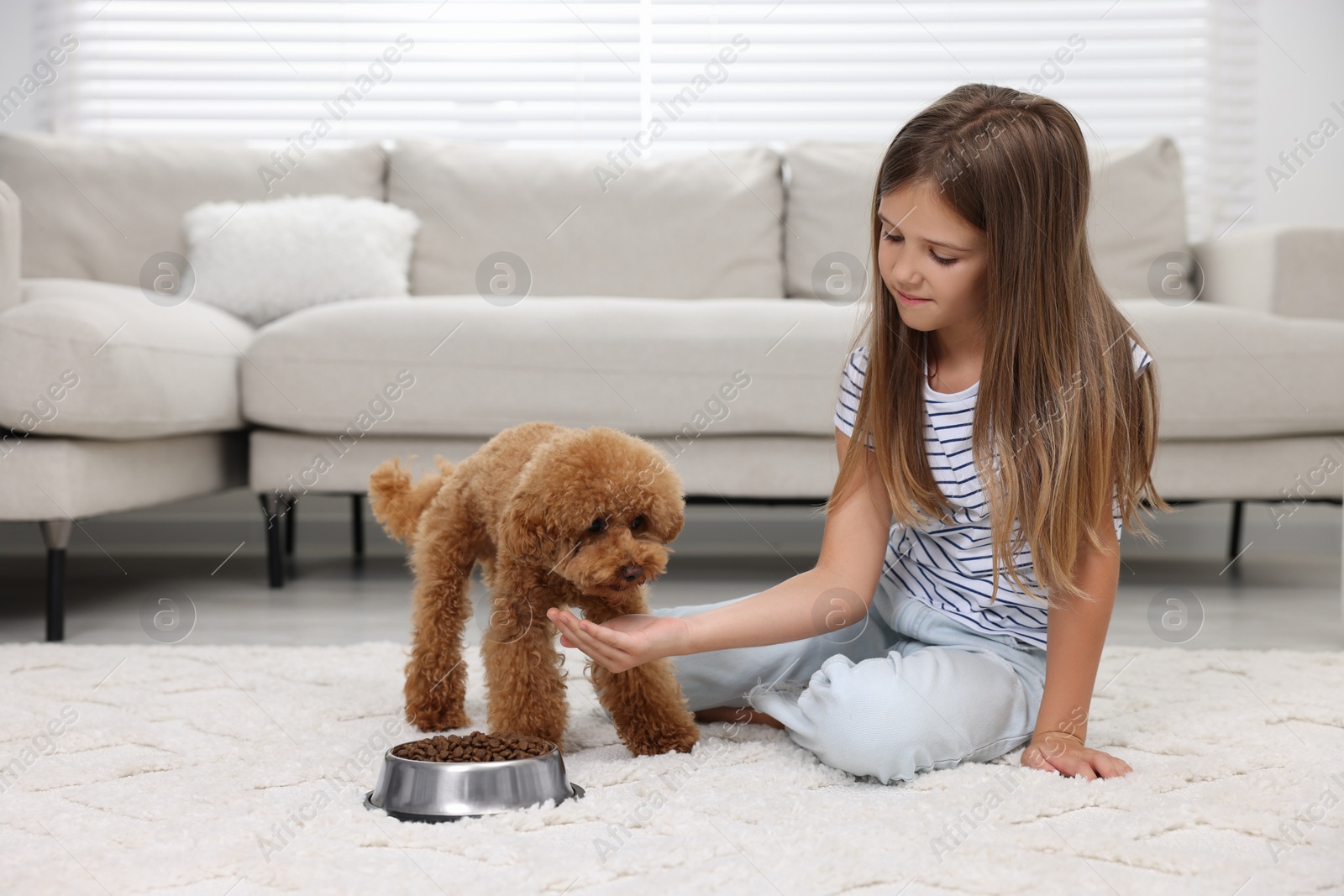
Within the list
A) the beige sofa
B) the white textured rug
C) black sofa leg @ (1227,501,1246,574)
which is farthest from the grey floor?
the white textured rug

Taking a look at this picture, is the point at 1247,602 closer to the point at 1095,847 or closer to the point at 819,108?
the point at 1095,847

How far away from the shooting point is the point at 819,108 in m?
3.58

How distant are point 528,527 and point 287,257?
185 cm

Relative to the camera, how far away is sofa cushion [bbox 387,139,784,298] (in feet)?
9.35

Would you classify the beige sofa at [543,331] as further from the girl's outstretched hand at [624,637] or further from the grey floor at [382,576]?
the girl's outstretched hand at [624,637]

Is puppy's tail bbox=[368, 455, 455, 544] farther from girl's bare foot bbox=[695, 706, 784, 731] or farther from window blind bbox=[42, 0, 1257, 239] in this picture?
window blind bbox=[42, 0, 1257, 239]

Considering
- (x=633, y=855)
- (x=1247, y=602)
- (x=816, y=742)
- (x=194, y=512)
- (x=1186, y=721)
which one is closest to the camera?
(x=633, y=855)

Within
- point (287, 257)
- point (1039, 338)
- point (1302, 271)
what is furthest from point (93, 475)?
point (1302, 271)

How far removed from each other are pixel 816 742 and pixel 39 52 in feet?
11.4

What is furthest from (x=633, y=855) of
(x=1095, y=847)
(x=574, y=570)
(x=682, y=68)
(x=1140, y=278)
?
(x=682, y=68)

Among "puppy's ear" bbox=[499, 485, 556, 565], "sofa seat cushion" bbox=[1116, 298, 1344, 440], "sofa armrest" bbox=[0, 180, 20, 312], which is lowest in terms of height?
"puppy's ear" bbox=[499, 485, 556, 565]

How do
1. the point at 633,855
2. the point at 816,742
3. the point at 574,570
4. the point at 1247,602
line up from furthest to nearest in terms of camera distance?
the point at 1247,602 → the point at 816,742 → the point at 574,570 → the point at 633,855

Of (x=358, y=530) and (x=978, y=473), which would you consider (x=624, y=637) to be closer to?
(x=978, y=473)

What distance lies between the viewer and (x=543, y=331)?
2.24 meters
